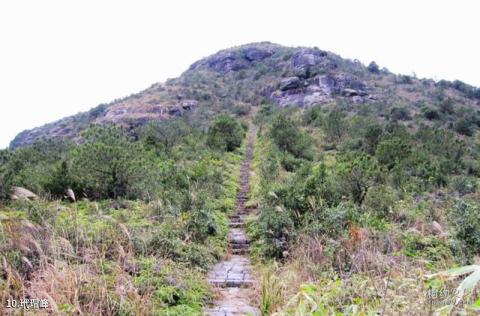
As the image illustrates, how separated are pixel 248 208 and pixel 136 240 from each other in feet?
20.1

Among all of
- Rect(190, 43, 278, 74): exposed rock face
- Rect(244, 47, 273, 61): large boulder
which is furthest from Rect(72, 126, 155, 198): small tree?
Rect(244, 47, 273, 61): large boulder

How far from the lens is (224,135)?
2281 cm

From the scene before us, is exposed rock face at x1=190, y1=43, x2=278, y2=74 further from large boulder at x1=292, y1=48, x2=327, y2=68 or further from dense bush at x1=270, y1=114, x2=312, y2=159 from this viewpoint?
dense bush at x1=270, y1=114, x2=312, y2=159

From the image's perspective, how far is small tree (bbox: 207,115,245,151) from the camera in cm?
2175

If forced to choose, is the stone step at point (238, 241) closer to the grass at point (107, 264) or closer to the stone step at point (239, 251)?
the grass at point (107, 264)

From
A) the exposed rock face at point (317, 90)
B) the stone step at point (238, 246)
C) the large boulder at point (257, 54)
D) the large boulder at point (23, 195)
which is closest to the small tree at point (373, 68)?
the exposed rock face at point (317, 90)

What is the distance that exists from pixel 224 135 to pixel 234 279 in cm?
1706

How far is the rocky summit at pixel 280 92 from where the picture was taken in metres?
42.0

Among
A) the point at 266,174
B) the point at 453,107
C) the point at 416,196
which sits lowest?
the point at 416,196

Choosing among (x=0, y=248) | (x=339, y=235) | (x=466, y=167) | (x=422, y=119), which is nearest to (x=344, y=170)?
(x=339, y=235)

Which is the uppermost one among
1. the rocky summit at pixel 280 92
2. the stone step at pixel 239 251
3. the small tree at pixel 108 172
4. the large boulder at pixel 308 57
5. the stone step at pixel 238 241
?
the large boulder at pixel 308 57

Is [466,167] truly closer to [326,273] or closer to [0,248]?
[326,273]

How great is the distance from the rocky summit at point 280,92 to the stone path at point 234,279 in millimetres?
29178

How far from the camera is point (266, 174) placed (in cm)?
1389
